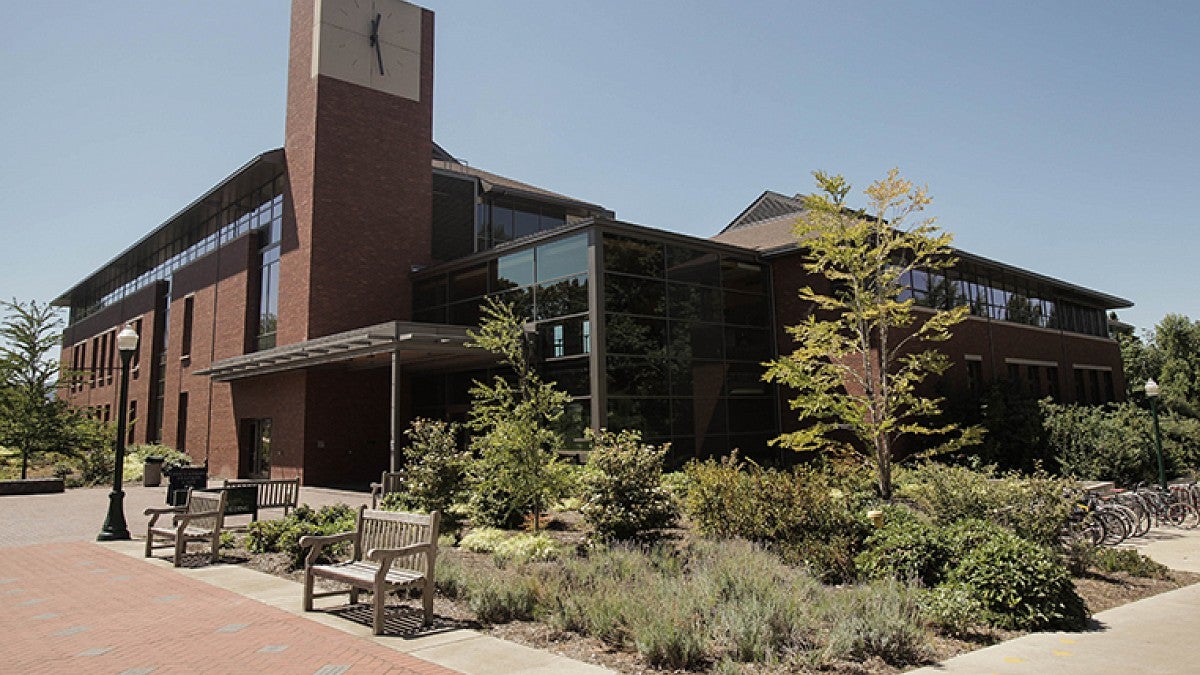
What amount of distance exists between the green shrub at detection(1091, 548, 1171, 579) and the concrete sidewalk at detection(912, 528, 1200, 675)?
1.32 m

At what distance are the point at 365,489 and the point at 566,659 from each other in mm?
17893

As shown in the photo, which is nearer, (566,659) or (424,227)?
(566,659)

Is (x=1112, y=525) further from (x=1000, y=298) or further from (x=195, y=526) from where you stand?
(x=1000, y=298)

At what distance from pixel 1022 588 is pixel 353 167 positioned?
24.5 m

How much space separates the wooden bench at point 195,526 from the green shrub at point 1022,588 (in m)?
9.79

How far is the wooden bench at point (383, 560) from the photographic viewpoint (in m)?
6.97

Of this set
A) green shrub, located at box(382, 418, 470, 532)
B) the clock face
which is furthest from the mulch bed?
the clock face

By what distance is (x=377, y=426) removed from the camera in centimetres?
2534

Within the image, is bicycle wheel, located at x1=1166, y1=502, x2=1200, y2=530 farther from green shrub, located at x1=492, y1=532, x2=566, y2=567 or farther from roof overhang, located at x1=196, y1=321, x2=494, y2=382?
roof overhang, located at x1=196, y1=321, x2=494, y2=382

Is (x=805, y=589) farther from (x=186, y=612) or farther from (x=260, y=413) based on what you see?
(x=260, y=413)

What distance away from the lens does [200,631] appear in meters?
6.89

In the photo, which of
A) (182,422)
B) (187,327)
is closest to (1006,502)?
(182,422)

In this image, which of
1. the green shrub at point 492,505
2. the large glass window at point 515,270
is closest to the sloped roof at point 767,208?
the large glass window at point 515,270

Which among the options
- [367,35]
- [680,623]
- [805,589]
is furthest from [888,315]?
[367,35]
